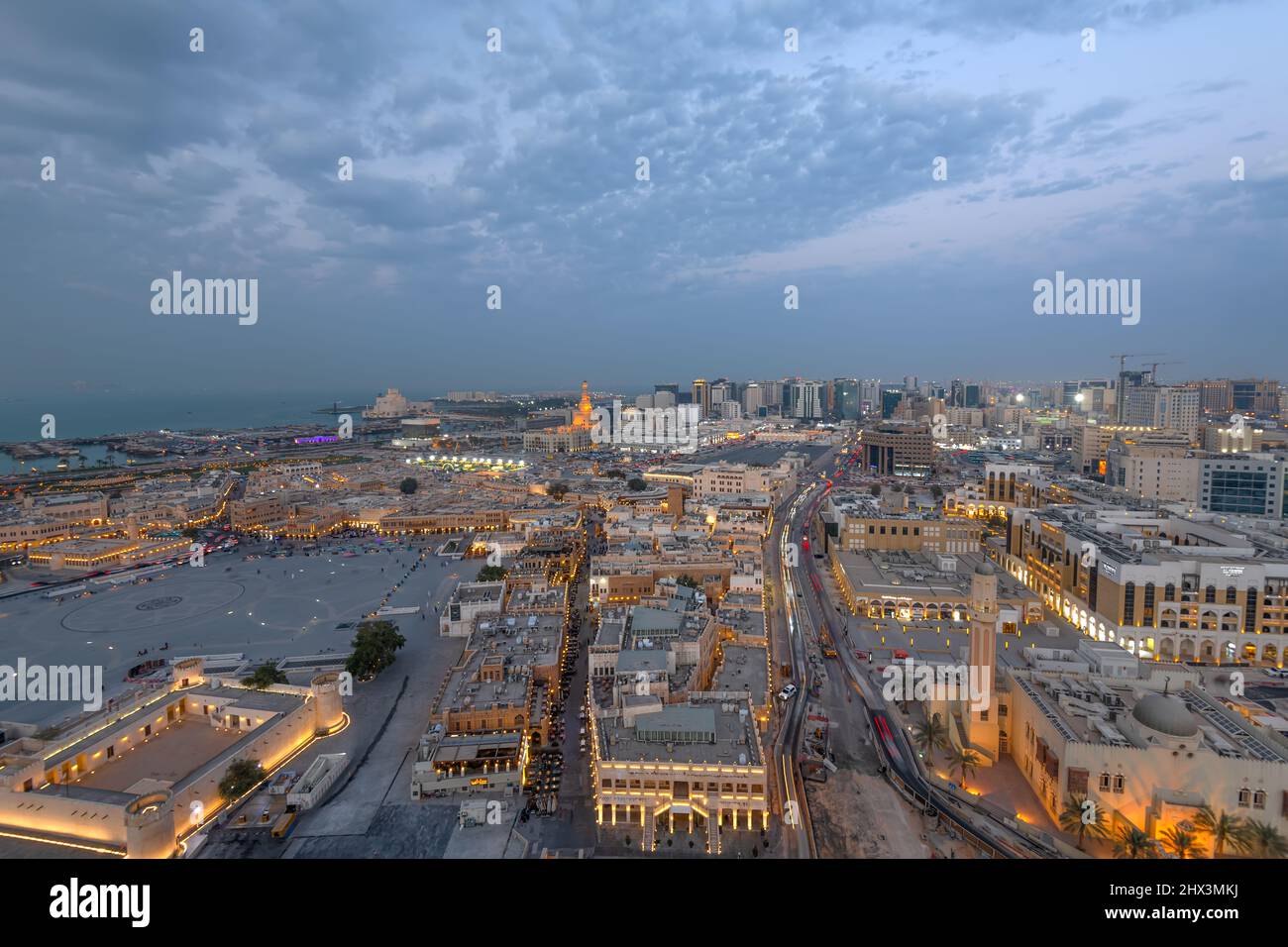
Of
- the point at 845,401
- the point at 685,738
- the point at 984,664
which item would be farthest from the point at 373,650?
the point at 845,401

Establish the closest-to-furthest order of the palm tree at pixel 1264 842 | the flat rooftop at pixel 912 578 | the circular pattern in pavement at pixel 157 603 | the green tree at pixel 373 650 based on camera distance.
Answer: the palm tree at pixel 1264 842 < the green tree at pixel 373 650 < the flat rooftop at pixel 912 578 < the circular pattern in pavement at pixel 157 603

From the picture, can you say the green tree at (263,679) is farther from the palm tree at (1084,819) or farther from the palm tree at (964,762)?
the palm tree at (1084,819)

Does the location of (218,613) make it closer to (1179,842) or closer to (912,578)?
(912,578)

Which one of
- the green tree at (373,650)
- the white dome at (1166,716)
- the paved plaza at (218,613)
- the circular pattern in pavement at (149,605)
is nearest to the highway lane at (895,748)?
the white dome at (1166,716)

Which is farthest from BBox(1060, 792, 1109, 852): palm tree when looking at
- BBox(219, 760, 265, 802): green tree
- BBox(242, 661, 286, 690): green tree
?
BBox(242, 661, 286, 690): green tree

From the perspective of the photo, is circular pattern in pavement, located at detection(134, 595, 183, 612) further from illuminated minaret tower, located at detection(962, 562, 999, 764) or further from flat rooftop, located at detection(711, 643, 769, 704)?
illuminated minaret tower, located at detection(962, 562, 999, 764)
